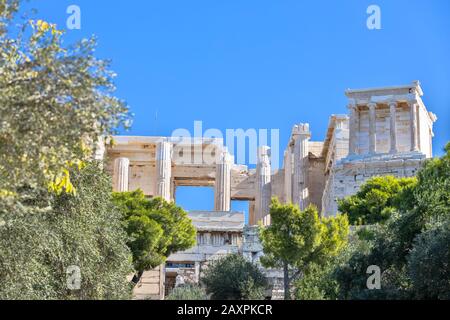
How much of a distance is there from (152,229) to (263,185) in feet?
78.3

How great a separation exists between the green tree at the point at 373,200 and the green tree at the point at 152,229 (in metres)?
6.17

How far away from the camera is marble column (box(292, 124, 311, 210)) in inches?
2070

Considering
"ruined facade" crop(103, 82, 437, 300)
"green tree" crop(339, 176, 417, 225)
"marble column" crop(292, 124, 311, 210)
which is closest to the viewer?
"green tree" crop(339, 176, 417, 225)

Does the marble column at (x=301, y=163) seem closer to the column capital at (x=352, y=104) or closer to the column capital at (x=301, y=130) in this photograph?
the column capital at (x=301, y=130)

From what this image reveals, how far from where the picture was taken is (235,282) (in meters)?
26.3

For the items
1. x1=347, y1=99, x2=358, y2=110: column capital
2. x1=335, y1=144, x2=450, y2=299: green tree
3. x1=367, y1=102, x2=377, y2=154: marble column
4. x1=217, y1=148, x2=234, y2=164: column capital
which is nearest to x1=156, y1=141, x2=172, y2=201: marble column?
x1=217, y1=148, x2=234, y2=164: column capital

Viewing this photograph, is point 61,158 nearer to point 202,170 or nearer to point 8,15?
point 8,15

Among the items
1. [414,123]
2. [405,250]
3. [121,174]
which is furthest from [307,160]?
[405,250]

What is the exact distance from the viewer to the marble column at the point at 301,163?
52566 millimetres

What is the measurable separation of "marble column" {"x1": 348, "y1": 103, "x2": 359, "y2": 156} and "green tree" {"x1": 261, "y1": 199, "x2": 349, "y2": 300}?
20178 millimetres

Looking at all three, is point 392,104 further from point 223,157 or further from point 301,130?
point 223,157

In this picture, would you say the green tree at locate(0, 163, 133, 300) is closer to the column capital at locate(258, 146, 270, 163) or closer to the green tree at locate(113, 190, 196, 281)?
the green tree at locate(113, 190, 196, 281)

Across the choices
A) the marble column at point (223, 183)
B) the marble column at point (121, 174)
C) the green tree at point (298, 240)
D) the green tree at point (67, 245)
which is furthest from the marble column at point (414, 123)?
the green tree at point (67, 245)

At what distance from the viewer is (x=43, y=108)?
14375 millimetres
